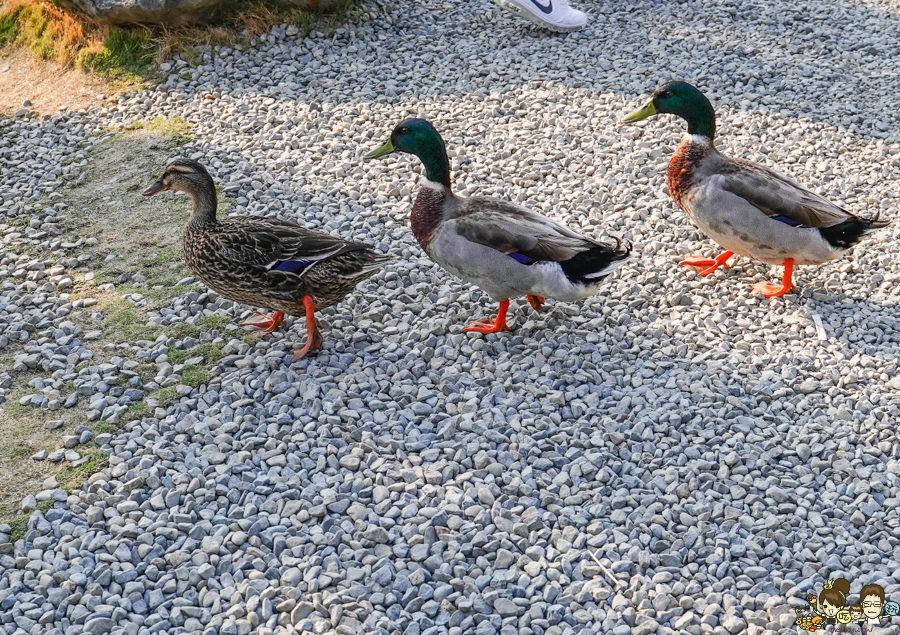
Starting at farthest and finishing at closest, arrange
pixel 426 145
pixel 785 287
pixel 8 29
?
pixel 8 29 → pixel 785 287 → pixel 426 145

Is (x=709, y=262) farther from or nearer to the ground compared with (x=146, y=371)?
farther from the ground

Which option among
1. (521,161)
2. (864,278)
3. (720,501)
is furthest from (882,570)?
(521,161)

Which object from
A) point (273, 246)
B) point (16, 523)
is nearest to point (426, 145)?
point (273, 246)

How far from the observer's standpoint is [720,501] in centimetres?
349

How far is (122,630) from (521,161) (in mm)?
4048

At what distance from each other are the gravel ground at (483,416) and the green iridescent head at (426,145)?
0.67 meters

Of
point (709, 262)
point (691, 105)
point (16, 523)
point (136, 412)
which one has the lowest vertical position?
point (16, 523)

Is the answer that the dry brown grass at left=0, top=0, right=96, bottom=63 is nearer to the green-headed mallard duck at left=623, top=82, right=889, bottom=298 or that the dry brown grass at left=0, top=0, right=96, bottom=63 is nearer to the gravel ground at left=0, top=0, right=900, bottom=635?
the gravel ground at left=0, top=0, right=900, bottom=635

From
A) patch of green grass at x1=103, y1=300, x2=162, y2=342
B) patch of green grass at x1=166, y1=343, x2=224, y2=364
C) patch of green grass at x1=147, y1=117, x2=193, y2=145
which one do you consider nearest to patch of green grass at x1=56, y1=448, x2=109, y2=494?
patch of green grass at x1=166, y1=343, x2=224, y2=364

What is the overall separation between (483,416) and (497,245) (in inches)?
34.3

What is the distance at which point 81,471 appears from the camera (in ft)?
12.2

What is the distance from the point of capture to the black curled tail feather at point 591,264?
4266 millimetres

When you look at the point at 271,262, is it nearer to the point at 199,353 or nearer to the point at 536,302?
the point at 199,353

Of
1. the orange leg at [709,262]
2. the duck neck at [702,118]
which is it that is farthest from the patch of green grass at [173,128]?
the orange leg at [709,262]
